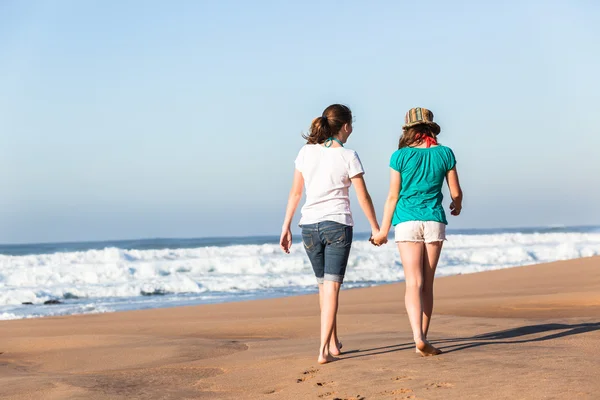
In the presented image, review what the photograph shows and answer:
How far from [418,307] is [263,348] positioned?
203cm

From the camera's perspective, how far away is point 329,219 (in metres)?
5.48

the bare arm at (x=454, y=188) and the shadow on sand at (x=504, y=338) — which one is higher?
the bare arm at (x=454, y=188)

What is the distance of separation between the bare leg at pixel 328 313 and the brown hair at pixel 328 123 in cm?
116

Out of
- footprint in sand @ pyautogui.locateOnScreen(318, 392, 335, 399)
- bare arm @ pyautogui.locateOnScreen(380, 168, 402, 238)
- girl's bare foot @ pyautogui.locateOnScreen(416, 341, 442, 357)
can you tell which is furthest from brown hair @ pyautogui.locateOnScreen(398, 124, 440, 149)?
footprint in sand @ pyautogui.locateOnScreen(318, 392, 335, 399)

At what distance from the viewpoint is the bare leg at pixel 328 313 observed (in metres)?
5.45

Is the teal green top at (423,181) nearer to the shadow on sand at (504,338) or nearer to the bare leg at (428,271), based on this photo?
the bare leg at (428,271)

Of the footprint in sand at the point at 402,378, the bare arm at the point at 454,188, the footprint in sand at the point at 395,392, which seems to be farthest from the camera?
the bare arm at the point at 454,188

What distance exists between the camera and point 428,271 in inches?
219

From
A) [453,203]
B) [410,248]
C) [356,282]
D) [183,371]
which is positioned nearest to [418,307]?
[410,248]

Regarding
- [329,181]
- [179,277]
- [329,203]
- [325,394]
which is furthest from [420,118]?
[179,277]

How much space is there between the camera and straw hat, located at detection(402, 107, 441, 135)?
221 inches

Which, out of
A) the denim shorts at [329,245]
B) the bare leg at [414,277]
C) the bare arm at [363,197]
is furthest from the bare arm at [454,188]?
the denim shorts at [329,245]

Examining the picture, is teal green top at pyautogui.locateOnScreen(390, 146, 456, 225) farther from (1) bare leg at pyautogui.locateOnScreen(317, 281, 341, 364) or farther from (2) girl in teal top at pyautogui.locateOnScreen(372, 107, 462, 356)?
(1) bare leg at pyautogui.locateOnScreen(317, 281, 341, 364)

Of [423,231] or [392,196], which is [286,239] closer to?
[392,196]
